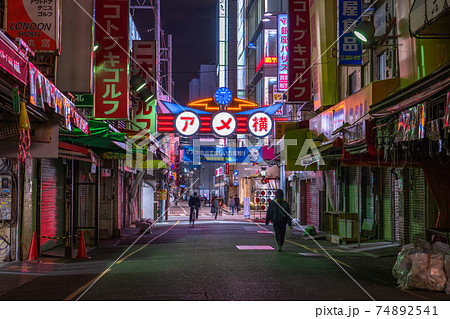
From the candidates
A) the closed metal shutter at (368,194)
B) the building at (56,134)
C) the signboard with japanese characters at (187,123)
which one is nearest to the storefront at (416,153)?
the closed metal shutter at (368,194)

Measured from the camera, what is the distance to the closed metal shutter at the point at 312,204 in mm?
29328

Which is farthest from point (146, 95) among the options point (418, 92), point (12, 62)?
point (12, 62)

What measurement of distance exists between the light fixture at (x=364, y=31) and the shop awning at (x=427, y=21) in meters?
3.66

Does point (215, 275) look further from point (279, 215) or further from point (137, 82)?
point (137, 82)

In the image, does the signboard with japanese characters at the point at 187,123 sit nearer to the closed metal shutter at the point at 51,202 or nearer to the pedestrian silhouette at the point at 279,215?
the closed metal shutter at the point at 51,202

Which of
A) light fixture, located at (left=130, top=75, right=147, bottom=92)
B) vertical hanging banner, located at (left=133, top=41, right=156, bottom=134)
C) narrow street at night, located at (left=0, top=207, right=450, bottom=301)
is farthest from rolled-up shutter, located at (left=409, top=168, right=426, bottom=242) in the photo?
vertical hanging banner, located at (left=133, top=41, right=156, bottom=134)

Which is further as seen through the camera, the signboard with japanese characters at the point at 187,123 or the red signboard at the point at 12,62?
the signboard with japanese characters at the point at 187,123

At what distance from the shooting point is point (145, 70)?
87.6 feet

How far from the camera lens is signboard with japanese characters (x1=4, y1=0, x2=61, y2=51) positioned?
1164 centimetres

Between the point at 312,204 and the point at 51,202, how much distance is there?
665 inches

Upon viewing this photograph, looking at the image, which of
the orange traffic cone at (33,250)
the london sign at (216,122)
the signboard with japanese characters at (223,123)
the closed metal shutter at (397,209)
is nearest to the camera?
the orange traffic cone at (33,250)

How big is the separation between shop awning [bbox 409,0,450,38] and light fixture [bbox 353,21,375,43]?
366 cm

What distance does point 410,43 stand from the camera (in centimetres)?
1480

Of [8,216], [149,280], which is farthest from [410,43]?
[8,216]
